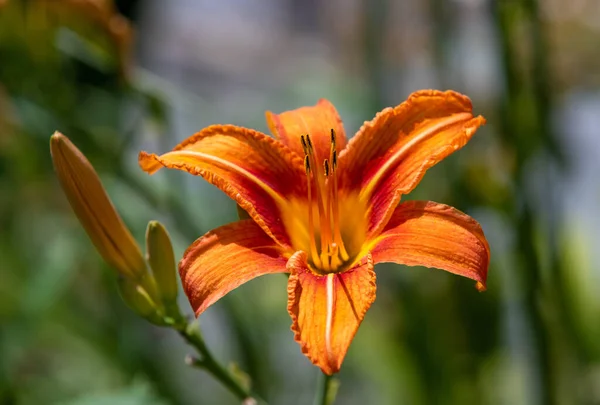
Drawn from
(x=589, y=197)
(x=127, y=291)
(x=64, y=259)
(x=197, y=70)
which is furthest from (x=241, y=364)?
(x=197, y=70)

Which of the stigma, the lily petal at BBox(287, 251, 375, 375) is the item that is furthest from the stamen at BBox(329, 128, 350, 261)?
the lily petal at BBox(287, 251, 375, 375)

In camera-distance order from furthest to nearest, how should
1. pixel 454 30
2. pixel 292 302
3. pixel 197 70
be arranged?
pixel 197 70, pixel 454 30, pixel 292 302

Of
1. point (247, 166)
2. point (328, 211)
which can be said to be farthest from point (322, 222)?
point (247, 166)

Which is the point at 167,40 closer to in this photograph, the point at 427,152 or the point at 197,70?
the point at 197,70

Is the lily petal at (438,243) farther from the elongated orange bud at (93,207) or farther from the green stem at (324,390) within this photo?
the elongated orange bud at (93,207)

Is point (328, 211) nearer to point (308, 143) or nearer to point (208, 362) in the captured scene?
point (308, 143)

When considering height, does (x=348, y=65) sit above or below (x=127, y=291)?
above

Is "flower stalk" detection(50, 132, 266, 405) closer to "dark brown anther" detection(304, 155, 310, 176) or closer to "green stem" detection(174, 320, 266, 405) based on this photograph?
"green stem" detection(174, 320, 266, 405)
